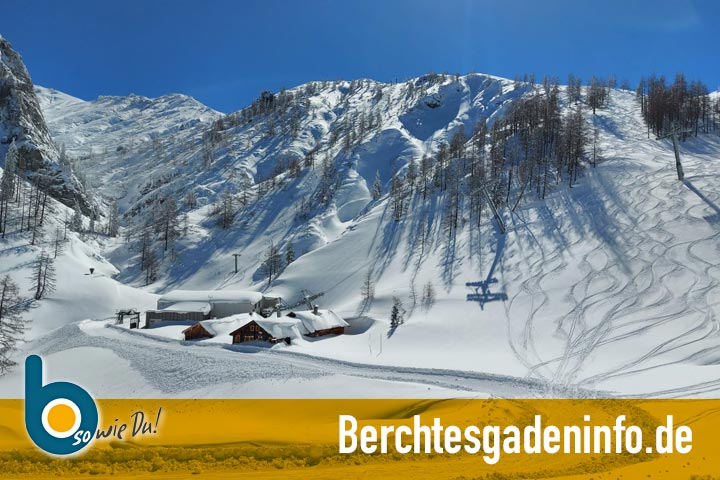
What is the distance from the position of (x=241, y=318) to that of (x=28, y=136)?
4082 inches

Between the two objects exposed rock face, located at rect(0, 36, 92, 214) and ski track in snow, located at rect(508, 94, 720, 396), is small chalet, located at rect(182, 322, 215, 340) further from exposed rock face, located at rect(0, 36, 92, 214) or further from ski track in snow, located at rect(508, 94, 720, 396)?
exposed rock face, located at rect(0, 36, 92, 214)

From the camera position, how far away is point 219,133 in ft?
639

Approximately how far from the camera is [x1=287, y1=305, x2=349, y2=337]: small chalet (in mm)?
56250

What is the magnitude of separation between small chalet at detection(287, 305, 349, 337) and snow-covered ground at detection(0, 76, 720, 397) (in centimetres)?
188

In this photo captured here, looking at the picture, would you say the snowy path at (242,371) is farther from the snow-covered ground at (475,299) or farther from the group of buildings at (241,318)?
the group of buildings at (241,318)

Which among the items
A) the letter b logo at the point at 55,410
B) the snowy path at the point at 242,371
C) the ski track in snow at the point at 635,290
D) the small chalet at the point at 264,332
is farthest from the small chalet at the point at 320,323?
the letter b logo at the point at 55,410

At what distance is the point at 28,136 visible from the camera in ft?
408

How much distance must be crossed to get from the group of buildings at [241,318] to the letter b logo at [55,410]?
112ft

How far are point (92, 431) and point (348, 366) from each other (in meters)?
25.0

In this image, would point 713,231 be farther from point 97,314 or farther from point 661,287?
point 97,314

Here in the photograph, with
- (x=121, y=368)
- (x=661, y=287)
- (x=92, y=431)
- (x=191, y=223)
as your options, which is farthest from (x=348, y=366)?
(x=191, y=223)

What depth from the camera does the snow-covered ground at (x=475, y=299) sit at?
35250 mm

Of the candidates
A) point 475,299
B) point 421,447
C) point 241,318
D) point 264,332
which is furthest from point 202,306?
point 421,447

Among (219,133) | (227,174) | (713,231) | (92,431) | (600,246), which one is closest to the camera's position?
(92,431)
